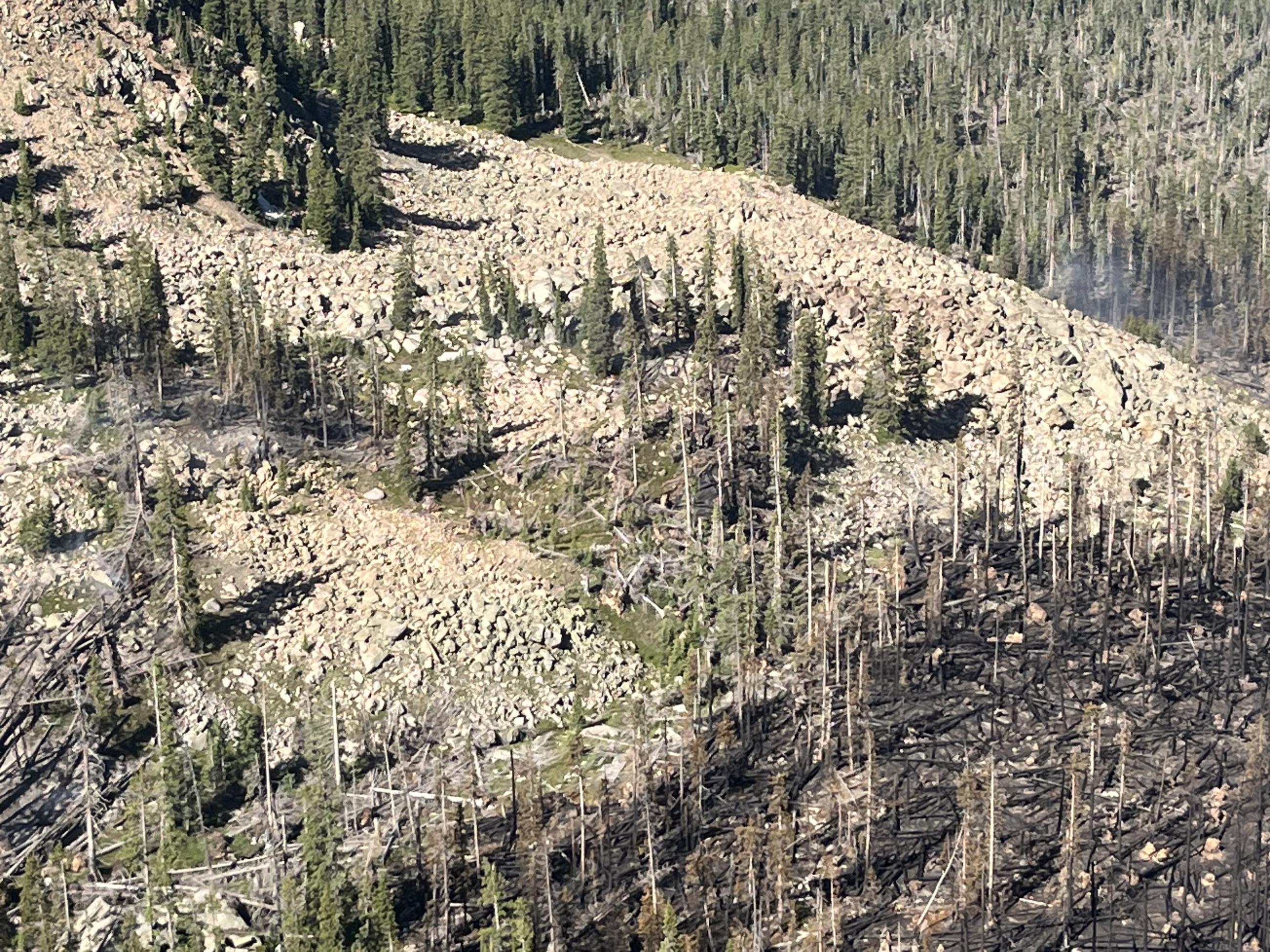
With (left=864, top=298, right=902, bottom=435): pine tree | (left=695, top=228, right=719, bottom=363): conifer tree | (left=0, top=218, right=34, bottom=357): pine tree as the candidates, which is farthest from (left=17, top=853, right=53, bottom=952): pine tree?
(left=864, top=298, right=902, bottom=435): pine tree

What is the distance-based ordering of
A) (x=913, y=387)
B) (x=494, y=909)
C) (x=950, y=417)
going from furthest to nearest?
(x=950, y=417), (x=913, y=387), (x=494, y=909)

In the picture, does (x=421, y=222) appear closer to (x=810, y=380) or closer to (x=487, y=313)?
(x=487, y=313)

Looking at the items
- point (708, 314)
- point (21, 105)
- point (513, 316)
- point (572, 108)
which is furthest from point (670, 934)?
point (572, 108)


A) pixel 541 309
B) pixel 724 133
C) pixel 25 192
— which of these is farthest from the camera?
pixel 724 133

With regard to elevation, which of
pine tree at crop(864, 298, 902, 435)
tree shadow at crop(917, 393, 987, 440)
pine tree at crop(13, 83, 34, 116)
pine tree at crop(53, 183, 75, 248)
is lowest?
tree shadow at crop(917, 393, 987, 440)

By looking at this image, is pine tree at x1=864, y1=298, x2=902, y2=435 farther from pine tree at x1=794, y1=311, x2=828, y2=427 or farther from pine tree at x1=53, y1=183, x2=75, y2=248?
pine tree at x1=53, y1=183, x2=75, y2=248

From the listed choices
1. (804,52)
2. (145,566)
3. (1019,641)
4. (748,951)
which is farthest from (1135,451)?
(804,52)

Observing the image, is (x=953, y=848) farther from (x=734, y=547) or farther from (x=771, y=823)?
(x=734, y=547)
